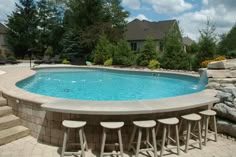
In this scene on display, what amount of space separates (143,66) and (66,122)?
12979mm

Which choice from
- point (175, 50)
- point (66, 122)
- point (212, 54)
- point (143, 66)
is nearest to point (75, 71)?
point (143, 66)

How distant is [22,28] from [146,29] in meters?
17.2

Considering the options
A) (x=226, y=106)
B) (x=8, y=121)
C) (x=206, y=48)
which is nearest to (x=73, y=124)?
(x=8, y=121)

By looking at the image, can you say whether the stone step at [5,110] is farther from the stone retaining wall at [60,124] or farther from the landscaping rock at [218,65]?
the landscaping rock at [218,65]

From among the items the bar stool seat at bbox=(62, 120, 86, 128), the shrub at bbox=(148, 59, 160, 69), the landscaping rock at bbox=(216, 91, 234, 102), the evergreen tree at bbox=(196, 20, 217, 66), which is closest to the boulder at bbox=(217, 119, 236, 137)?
the landscaping rock at bbox=(216, 91, 234, 102)

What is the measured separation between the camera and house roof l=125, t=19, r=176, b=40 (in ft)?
92.8

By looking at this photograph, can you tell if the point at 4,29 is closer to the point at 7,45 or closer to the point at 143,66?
the point at 7,45

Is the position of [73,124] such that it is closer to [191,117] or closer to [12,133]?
[12,133]

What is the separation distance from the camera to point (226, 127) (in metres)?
4.80

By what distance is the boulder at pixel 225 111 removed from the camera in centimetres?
472

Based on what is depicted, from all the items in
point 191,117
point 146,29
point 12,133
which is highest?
point 146,29

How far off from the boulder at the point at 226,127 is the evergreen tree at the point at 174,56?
395 inches

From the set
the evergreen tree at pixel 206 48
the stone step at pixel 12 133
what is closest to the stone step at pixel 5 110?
the stone step at pixel 12 133

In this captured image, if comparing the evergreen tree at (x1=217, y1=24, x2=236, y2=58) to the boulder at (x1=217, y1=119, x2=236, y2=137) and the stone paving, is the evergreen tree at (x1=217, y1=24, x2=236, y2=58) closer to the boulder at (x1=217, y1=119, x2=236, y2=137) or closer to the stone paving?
the boulder at (x1=217, y1=119, x2=236, y2=137)
